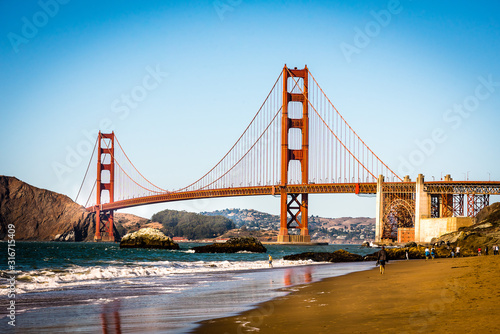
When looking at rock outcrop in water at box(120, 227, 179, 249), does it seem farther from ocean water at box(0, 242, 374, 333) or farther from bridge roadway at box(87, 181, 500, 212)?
ocean water at box(0, 242, 374, 333)

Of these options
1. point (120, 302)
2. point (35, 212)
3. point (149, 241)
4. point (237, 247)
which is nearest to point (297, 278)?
point (120, 302)

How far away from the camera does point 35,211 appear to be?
148250 mm

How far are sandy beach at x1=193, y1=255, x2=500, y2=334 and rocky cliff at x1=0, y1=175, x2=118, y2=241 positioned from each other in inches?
5203

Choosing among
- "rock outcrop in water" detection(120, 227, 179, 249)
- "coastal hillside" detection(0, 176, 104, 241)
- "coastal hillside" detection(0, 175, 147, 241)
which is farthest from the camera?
"coastal hillside" detection(0, 176, 104, 241)

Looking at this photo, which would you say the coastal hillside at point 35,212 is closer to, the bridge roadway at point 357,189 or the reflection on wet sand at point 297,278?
the bridge roadway at point 357,189

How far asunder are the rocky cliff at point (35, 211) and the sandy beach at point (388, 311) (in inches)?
5203

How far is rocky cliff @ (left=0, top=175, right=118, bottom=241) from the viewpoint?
144 metres

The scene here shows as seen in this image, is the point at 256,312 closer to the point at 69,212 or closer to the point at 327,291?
the point at 327,291

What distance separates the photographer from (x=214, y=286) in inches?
805

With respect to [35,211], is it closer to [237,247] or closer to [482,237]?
[237,247]

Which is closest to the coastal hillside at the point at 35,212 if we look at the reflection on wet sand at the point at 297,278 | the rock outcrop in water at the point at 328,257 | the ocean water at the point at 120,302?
the rock outcrop in water at the point at 328,257

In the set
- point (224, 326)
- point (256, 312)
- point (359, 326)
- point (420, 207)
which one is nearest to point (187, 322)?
point (224, 326)

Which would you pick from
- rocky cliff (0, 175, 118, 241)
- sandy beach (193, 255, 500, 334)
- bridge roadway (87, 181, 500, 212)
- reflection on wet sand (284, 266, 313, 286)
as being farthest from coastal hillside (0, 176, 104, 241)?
sandy beach (193, 255, 500, 334)

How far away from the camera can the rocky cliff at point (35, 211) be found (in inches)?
5650
